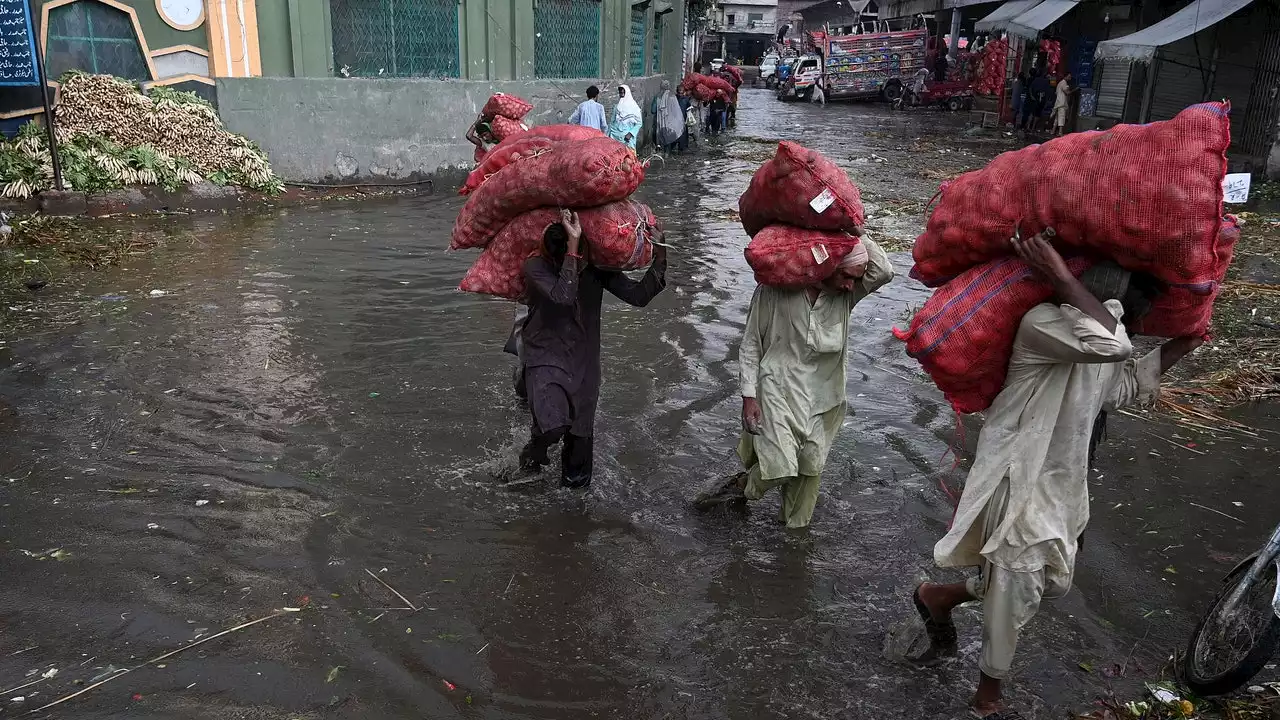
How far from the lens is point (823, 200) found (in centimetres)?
327

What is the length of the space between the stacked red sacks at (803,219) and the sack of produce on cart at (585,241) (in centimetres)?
52

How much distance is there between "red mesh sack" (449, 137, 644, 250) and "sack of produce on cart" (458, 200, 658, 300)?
1.9 inches

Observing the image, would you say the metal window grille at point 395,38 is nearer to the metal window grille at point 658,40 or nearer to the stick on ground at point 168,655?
the metal window grille at point 658,40

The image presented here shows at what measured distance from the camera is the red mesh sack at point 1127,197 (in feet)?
7.17

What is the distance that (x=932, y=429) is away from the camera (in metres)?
5.15

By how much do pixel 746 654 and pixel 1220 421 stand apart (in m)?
3.60

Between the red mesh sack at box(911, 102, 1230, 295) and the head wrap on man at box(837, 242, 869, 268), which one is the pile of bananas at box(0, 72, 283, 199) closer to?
the head wrap on man at box(837, 242, 869, 268)

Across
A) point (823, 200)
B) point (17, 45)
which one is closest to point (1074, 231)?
point (823, 200)

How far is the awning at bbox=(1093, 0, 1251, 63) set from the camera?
44.7 feet

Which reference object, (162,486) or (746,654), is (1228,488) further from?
(162,486)

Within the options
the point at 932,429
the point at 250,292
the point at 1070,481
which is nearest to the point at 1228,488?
the point at 932,429

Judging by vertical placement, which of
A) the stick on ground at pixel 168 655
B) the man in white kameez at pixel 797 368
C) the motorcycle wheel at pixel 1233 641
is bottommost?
the stick on ground at pixel 168 655

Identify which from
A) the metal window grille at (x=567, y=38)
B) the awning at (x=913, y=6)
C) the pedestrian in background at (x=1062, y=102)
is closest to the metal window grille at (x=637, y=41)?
the metal window grille at (x=567, y=38)

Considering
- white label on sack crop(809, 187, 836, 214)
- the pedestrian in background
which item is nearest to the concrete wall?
white label on sack crop(809, 187, 836, 214)
